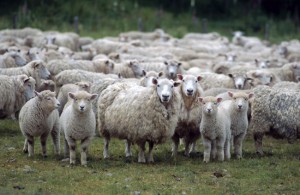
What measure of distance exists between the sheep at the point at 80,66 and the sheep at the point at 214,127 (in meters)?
6.18

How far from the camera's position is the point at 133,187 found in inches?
393

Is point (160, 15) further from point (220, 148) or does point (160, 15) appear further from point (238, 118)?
point (220, 148)

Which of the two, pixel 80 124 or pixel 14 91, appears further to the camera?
pixel 14 91

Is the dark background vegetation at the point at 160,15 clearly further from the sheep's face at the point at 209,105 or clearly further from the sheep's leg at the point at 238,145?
the sheep's face at the point at 209,105

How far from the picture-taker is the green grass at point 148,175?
9906 mm

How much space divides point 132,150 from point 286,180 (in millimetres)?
3644

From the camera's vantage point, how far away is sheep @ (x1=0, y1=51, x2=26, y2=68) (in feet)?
58.6

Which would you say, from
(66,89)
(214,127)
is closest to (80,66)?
(66,89)

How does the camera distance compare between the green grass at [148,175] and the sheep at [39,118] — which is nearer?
the green grass at [148,175]

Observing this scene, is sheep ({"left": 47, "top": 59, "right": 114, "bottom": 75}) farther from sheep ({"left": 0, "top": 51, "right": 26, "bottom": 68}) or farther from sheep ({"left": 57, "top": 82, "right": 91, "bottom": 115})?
sheep ({"left": 57, "top": 82, "right": 91, "bottom": 115})

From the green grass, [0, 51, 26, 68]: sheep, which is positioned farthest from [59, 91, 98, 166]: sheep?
[0, 51, 26, 68]: sheep

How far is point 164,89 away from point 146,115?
0.54m

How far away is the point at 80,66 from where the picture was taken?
58.1ft

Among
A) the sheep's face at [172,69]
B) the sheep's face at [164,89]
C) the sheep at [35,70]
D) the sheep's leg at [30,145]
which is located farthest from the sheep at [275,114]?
the sheep at [35,70]
